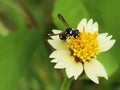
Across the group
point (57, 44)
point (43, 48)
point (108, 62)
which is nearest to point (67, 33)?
point (57, 44)

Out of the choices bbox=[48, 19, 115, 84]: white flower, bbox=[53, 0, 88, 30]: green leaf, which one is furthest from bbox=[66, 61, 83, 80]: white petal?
bbox=[53, 0, 88, 30]: green leaf

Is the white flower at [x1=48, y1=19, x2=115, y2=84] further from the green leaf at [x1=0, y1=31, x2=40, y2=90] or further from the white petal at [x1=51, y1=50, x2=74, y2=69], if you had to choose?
the green leaf at [x1=0, y1=31, x2=40, y2=90]

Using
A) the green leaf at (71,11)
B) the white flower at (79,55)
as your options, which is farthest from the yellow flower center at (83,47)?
the green leaf at (71,11)

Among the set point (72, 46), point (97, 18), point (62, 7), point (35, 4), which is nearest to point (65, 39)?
point (72, 46)

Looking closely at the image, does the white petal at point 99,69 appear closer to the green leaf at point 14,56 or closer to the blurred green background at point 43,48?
the blurred green background at point 43,48

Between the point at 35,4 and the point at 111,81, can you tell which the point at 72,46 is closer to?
the point at 111,81
